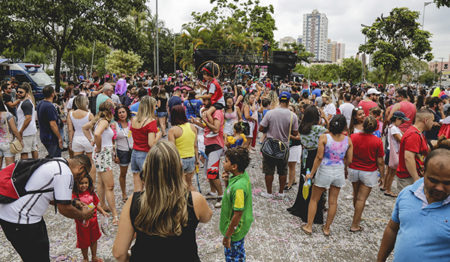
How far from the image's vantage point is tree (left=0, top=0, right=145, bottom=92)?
1197 centimetres

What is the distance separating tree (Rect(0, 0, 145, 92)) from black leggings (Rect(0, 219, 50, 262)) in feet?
40.7

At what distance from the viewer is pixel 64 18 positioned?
1243 cm

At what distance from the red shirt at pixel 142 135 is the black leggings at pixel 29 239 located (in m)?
2.06

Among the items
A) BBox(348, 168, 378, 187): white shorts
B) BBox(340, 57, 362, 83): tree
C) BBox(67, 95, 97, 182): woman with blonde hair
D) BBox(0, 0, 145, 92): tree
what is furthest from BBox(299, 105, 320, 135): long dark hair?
BBox(340, 57, 362, 83): tree

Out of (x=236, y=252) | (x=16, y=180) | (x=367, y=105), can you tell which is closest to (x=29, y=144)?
(x=16, y=180)

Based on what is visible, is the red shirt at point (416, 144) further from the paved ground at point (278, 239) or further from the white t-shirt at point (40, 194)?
the white t-shirt at point (40, 194)

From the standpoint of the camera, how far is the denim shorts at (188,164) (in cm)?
464

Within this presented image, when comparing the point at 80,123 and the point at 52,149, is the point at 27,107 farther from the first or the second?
the point at 80,123

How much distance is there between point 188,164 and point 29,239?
2.50 metres

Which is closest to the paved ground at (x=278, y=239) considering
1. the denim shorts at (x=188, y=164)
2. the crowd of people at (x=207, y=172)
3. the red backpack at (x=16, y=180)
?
the crowd of people at (x=207, y=172)

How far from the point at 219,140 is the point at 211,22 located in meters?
30.8

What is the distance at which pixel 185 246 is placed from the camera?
184 cm

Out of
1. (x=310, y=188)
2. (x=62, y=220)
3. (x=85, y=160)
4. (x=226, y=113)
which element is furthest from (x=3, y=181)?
(x=226, y=113)

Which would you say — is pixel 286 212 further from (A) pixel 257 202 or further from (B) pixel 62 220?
(B) pixel 62 220
